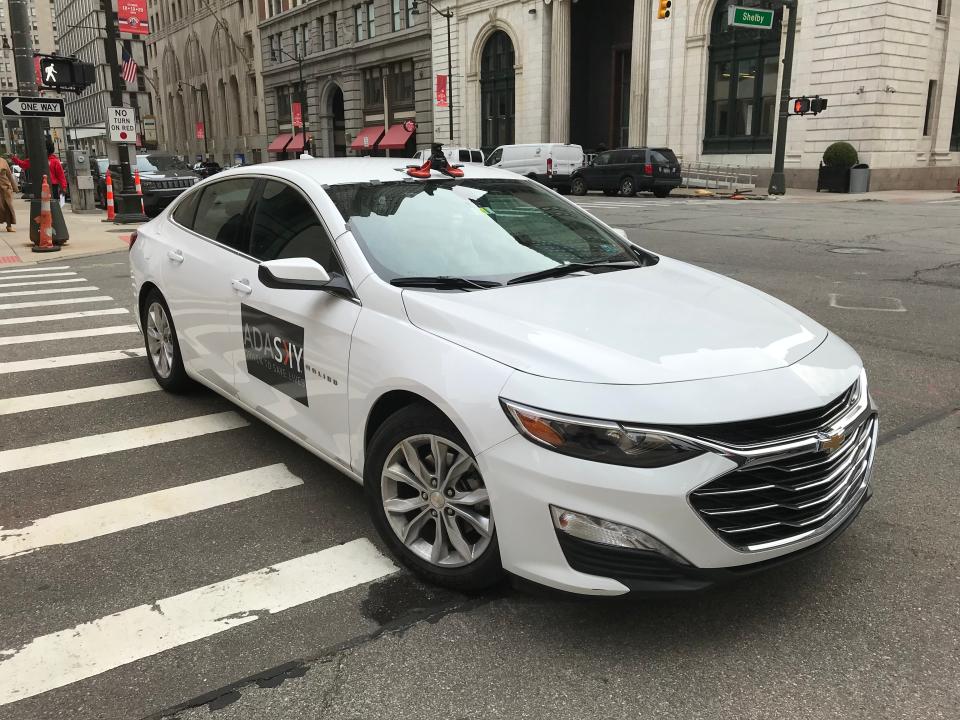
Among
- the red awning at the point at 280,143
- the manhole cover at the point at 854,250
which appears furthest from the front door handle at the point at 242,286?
the red awning at the point at 280,143

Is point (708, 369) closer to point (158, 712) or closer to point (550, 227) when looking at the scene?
point (550, 227)

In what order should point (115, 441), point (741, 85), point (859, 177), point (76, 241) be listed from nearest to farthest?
point (115, 441), point (76, 241), point (859, 177), point (741, 85)

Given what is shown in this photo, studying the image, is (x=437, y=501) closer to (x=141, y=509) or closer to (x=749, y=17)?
(x=141, y=509)

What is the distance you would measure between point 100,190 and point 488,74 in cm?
2814

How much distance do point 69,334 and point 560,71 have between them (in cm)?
3983

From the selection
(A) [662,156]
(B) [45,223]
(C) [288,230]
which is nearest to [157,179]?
(B) [45,223]

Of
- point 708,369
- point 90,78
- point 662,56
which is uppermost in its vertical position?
point 662,56

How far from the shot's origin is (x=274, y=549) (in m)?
3.69

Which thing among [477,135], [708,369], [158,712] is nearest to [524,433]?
[708,369]

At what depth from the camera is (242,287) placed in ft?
14.4

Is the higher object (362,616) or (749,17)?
(749,17)

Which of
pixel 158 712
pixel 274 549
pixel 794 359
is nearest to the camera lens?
pixel 158 712

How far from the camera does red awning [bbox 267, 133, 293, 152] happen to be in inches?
2640

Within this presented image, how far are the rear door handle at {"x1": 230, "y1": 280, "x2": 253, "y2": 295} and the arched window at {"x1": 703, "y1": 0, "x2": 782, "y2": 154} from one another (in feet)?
112
